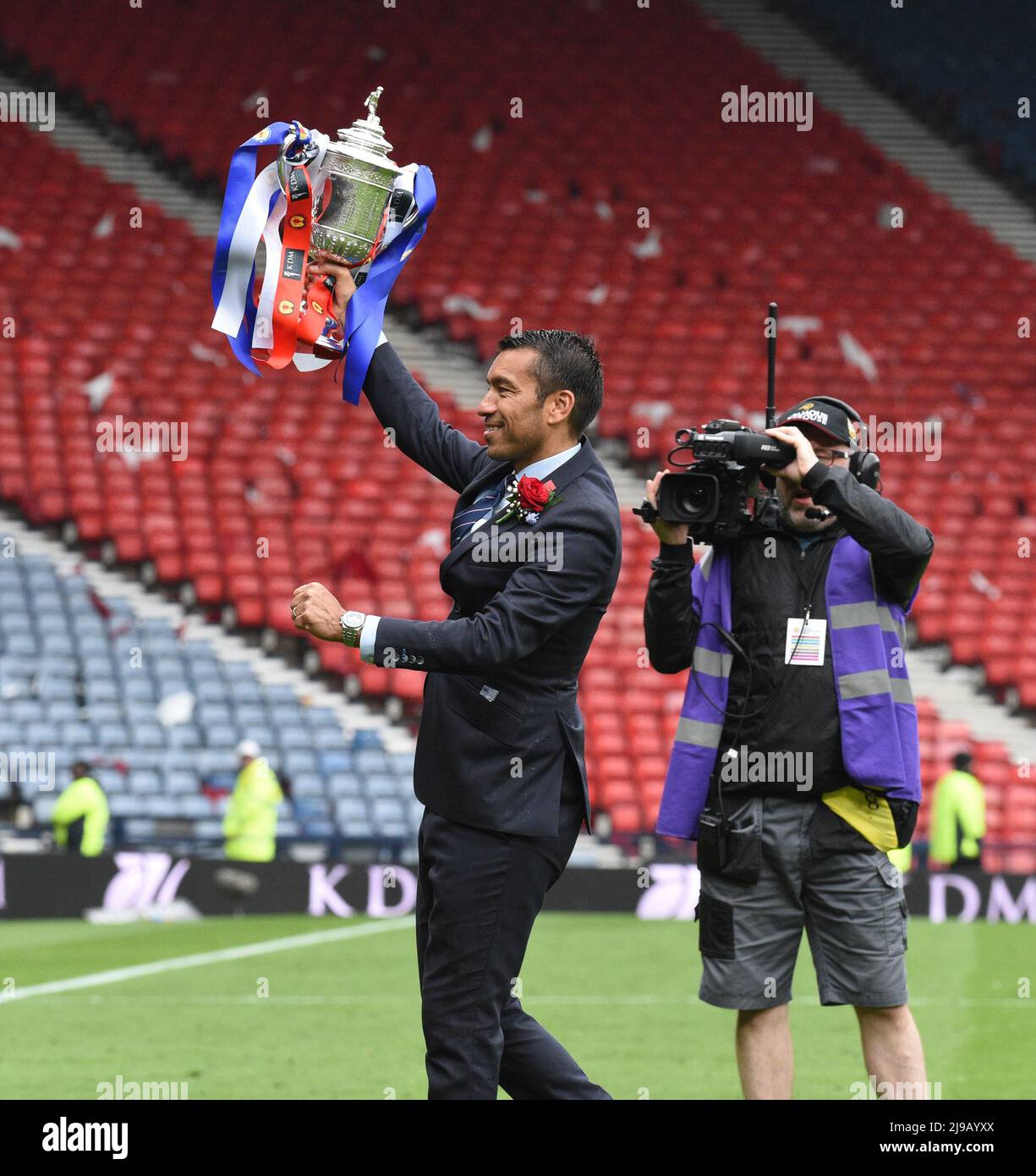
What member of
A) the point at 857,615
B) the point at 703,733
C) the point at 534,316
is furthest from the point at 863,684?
the point at 534,316

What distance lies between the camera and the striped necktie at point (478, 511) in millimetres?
4227

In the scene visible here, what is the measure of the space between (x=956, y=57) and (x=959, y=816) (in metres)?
12.5

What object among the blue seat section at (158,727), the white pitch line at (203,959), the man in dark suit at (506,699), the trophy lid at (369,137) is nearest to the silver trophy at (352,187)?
the trophy lid at (369,137)

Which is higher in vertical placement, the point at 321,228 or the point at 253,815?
the point at 321,228

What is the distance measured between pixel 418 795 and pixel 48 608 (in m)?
12.9

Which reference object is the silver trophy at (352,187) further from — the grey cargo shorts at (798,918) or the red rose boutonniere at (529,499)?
the grey cargo shorts at (798,918)

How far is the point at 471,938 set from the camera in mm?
4004

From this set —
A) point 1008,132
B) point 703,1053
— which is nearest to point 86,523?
point 703,1053

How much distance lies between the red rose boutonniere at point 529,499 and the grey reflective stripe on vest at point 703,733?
31.2 inches

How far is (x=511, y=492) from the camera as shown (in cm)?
414

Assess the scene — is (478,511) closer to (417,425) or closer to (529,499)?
(529,499)

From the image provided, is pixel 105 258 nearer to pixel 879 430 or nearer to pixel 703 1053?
pixel 879 430

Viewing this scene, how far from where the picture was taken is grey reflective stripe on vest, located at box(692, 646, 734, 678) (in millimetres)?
4609

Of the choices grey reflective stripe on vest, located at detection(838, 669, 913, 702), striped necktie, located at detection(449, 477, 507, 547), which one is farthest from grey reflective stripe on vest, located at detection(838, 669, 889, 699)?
striped necktie, located at detection(449, 477, 507, 547)
